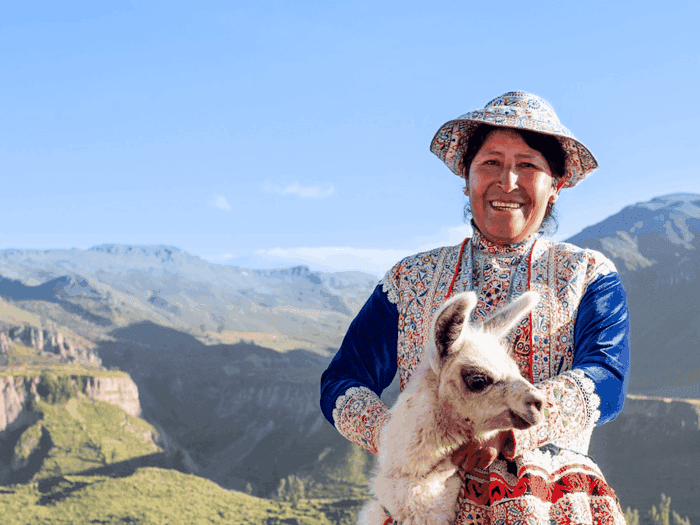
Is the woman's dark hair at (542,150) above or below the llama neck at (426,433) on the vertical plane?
above

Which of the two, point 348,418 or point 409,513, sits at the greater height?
point 348,418

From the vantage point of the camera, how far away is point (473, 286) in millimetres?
3023

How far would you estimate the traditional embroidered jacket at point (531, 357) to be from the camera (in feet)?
7.53

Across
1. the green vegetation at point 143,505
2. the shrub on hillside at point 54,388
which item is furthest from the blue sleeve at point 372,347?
the shrub on hillside at point 54,388

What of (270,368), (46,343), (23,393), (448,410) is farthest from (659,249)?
(448,410)

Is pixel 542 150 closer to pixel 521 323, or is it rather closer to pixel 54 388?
pixel 521 323

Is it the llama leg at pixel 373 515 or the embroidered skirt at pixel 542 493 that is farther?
the llama leg at pixel 373 515

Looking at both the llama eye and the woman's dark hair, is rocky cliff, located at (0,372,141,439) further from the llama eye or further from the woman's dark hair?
the llama eye

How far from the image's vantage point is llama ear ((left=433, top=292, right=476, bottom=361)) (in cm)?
222

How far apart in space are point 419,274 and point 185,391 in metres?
153

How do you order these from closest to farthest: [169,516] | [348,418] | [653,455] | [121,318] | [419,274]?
[348,418] < [419,274] < [653,455] < [169,516] < [121,318]

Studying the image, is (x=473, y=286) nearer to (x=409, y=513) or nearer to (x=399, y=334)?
(x=399, y=334)

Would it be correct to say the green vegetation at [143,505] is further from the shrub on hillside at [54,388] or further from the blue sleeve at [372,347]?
the blue sleeve at [372,347]

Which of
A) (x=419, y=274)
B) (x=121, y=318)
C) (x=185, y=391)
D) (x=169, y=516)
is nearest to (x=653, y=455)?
(x=169, y=516)
